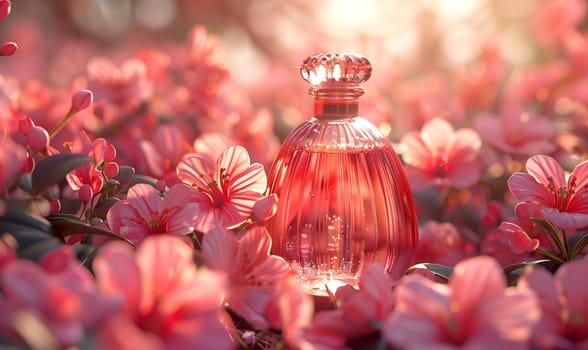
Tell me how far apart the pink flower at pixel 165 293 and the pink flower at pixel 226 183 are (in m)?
0.21

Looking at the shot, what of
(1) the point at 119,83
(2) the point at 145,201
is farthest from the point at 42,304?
(1) the point at 119,83

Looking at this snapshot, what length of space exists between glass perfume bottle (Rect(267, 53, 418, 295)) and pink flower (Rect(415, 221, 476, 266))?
0.20 ft

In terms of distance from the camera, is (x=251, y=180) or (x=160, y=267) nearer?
(x=160, y=267)

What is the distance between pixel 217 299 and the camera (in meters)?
0.46

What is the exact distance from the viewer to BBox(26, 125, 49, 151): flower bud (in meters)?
0.67

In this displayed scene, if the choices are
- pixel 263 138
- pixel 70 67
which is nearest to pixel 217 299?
pixel 263 138

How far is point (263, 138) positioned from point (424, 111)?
0.30 meters

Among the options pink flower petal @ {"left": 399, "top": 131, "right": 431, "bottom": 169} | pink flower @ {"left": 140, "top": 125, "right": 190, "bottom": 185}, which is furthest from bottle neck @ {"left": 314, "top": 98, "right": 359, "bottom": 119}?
pink flower @ {"left": 140, "top": 125, "right": 190, "bottom": 185}

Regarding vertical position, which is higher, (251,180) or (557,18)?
(557,18)

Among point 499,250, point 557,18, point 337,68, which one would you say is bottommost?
point 499,250

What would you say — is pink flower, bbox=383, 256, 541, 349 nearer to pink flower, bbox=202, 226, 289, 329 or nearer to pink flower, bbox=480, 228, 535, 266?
pink flower, bbox=202, 226, 289, 329

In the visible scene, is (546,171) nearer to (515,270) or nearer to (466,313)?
(515,270)

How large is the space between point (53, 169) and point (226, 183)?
177 mm

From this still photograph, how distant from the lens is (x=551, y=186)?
0.69 metres
